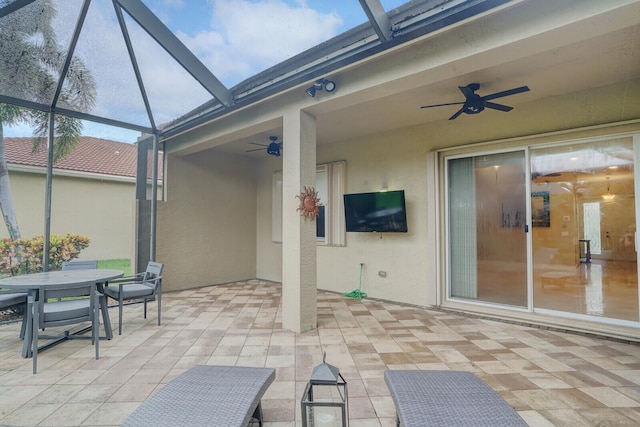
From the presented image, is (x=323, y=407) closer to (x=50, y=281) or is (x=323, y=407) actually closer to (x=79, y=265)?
(x=50, y=281)

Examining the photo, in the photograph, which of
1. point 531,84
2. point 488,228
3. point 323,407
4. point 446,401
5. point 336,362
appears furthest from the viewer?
point 488,228

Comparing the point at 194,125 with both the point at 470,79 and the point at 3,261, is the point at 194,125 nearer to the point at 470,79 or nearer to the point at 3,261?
the point at 3,261

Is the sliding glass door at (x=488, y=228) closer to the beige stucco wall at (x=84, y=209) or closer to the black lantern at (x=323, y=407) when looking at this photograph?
the black lantern at (x=323, y=407)

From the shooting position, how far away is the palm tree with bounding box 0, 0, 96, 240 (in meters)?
3.85

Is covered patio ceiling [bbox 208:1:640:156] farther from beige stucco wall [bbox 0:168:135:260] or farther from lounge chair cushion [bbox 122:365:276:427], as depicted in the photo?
beige stucco wall [bbox 0:168:135:260]

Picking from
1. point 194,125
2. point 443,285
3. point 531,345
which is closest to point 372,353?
point 531,345

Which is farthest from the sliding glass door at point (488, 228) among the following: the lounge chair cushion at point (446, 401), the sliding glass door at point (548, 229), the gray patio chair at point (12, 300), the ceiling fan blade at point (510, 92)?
the gray patio chair at point (12, 300)

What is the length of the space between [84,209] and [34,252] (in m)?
0.93

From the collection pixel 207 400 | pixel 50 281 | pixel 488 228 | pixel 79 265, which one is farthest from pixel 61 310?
pixel 488 228

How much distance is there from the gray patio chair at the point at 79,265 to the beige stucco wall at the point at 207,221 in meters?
1.70

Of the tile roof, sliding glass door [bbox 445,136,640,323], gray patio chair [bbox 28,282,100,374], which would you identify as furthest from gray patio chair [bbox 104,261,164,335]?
sliding glass door [bbox 445,136,640,323]

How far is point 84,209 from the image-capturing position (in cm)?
530

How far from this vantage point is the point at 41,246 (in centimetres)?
472

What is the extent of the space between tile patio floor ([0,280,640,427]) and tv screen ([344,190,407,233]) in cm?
150
